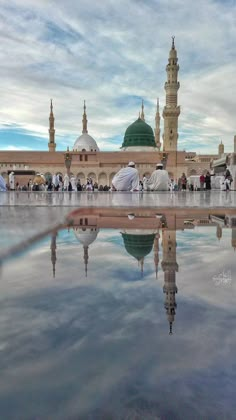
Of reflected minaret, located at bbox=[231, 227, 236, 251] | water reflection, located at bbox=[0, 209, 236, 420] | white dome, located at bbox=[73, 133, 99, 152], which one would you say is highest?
white dome, located at bbox=[73, 133, 99, 152]

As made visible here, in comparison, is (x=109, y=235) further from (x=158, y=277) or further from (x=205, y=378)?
(x=205, y=378)

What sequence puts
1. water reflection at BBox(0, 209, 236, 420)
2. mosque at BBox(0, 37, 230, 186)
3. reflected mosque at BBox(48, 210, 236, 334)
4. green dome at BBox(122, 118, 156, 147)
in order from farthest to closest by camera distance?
1. green dome at BBox(122, 118, 156, 147)
2. mosque at BBox(0, 37, 230, 186)
3. reflected mosque at BBox(48, 210, 236, 334)
4. water reflection at BBox(0, 209, 236, 420)

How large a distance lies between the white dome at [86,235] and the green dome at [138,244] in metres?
0.18

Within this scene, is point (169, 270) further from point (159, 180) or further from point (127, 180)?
point (159, 180)

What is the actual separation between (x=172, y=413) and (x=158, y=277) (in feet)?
2.07

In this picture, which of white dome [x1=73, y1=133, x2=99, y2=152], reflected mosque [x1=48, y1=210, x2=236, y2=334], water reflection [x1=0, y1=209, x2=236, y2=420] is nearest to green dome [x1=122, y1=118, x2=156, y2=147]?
white dome [x1=73, y1=133, x2=99, y2=152]

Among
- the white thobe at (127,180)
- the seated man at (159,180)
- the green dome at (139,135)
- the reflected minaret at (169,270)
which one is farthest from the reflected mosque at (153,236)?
the green dome at (139,135)

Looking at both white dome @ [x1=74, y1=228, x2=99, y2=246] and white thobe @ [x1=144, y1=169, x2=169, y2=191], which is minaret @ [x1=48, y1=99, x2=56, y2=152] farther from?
white dome @ [x1=74, y1=228, x2=99, y2=246]

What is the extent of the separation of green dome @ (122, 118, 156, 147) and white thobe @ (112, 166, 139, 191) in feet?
85.2

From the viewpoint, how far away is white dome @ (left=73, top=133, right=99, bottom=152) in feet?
127

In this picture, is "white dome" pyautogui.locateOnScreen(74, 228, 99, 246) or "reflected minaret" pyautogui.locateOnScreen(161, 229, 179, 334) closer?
"reflected minaret" pyautogui.locateOnScreen(161, 229, 179, 334)

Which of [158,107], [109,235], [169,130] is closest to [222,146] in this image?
[158,107]

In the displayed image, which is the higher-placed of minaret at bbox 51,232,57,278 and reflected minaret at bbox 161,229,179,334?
minaret at bbox 51,232,57,278

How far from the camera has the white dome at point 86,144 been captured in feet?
→ 127
